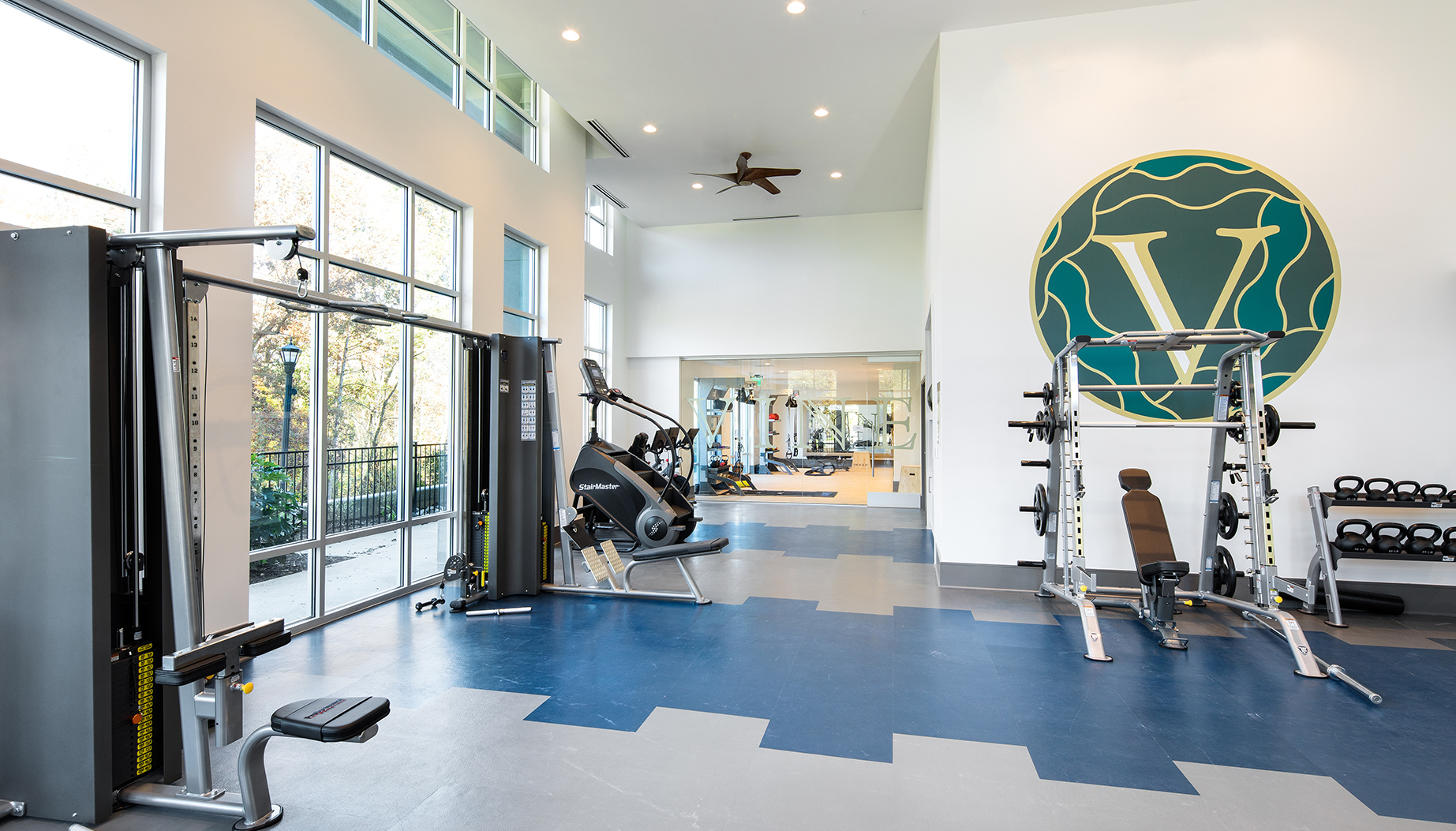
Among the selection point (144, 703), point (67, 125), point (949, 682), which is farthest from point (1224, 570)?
point (67, 125)

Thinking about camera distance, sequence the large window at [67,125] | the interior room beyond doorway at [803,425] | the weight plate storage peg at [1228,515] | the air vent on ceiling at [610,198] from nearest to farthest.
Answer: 1. the large window at [67,125]
2. the weight plate storage peg at [1228,515]
3. the air vent on ceiling at [610,198]
4. the interior room beyond doorway at [803,425]

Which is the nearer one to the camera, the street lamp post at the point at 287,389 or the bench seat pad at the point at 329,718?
the bench seat pad at the point at 329,718

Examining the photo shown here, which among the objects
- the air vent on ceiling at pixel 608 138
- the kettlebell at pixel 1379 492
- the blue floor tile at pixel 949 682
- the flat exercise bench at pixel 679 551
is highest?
the air vent on ceiling at pixel 608 138

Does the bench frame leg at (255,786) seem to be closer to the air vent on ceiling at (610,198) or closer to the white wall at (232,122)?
the white wall at (232,122)

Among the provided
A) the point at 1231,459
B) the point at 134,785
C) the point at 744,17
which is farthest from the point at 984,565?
the point at 134,785

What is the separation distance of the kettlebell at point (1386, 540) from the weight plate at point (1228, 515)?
1099 millimetres

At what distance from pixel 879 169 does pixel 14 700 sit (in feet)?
27.9

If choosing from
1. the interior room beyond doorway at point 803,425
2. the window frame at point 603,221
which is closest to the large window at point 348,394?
the window frame at point 603,221

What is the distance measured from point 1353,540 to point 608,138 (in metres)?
7.48

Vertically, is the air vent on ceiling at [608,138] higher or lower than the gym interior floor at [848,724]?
higher

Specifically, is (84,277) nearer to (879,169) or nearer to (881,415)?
(879,169)

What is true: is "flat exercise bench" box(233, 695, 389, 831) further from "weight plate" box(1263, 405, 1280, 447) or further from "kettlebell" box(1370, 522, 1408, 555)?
"kettlebell" box(1370, 522, 1408, 555)

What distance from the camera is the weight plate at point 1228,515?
14.2 feet

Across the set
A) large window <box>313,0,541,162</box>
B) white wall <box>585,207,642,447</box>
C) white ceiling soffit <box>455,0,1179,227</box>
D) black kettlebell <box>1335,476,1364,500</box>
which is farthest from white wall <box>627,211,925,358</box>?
black kettlebell <box>1335,476,1364,500</box>
